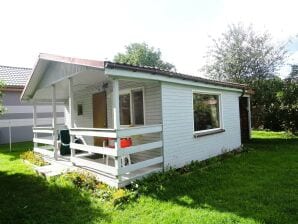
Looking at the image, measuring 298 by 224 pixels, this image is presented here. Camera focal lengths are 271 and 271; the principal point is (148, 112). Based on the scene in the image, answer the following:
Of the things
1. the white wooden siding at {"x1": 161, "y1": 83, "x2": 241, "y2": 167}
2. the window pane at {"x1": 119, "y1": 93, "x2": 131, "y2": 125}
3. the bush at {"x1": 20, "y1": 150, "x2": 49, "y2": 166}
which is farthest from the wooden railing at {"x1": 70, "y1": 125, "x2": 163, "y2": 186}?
the bush at {"x1": 20, "y1": 150, "x2": 49, "y2": 166}

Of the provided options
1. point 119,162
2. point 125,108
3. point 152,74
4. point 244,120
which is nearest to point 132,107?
point 125,108

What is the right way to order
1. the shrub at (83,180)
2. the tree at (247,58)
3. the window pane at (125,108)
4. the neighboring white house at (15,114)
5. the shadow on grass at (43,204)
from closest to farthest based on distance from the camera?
the shadow on grass at (43,204), the shrub at (83,180), the window pane at (125,108), the neighboring white house at (15,114), the tree at (247,58)

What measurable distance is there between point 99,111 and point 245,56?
14844 millimetres

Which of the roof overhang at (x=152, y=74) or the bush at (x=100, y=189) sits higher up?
the roof overhang at (x=152, y=74)

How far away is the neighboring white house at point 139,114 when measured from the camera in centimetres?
630

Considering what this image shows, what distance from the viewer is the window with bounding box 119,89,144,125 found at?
8188mm

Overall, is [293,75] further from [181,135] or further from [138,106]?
[138,106]

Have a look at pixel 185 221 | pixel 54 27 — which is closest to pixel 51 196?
pixel 185 221

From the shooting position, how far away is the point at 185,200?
539 centimetres

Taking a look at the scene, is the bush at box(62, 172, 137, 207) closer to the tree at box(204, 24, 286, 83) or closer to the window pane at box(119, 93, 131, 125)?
the window pane at box(119, 93, 131, 125)

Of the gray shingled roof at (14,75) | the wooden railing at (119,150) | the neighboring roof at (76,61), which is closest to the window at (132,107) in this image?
the wooden railing at (119,150)

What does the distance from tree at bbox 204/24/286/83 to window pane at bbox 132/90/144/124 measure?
47.0 ft

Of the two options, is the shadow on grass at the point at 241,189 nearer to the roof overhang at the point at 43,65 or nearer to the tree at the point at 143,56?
the roof overhang at the point at 43,65

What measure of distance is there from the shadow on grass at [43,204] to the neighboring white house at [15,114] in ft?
37.7
